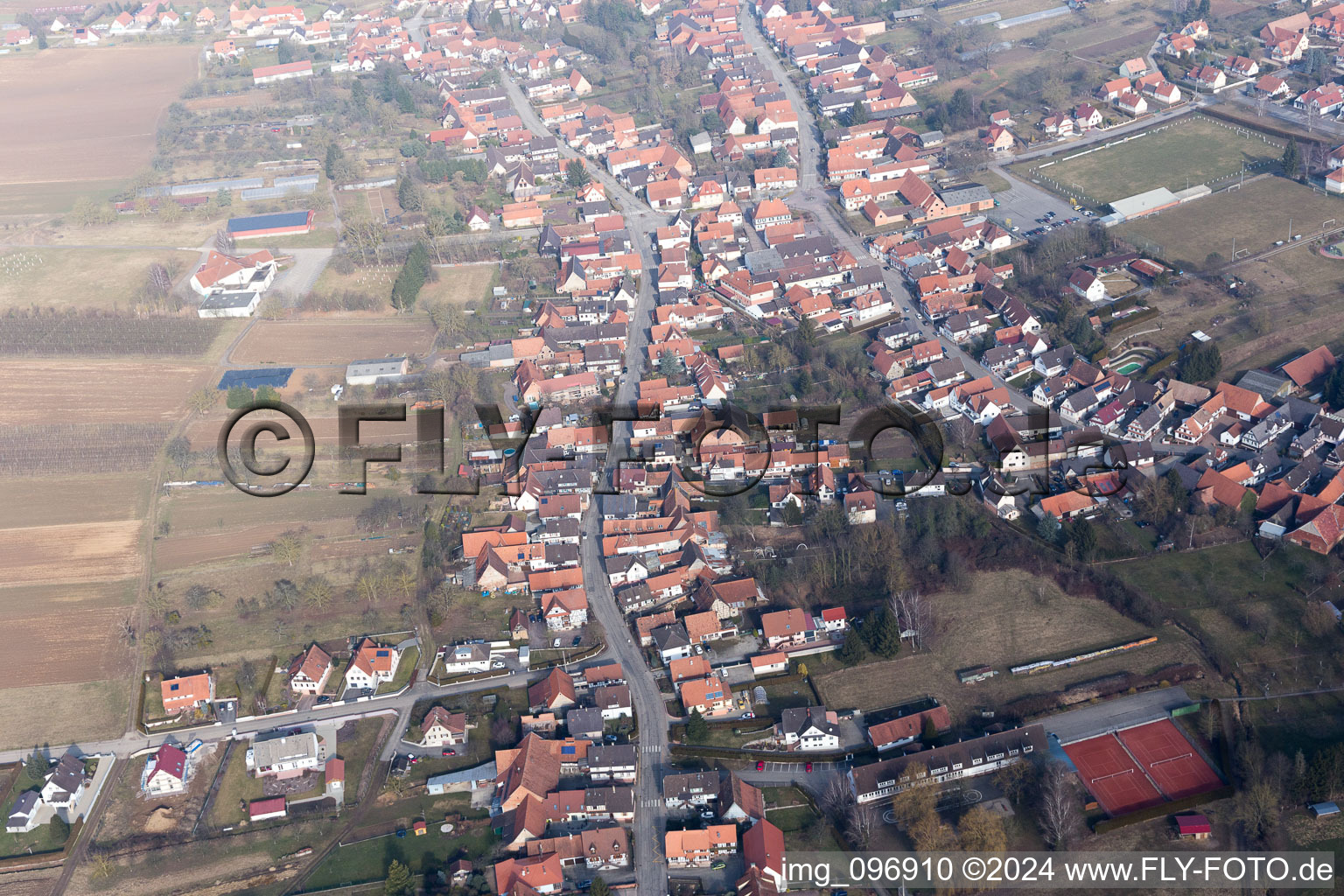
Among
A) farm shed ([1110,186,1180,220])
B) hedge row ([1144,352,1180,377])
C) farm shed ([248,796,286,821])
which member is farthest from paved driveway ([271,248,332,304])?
farm shed ([1110,186,1180,220])

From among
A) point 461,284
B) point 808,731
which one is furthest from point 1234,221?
point 808,731

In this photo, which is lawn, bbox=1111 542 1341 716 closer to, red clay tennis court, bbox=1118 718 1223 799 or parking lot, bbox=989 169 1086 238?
red clay tennis court, bbox=1118 718 1223 799

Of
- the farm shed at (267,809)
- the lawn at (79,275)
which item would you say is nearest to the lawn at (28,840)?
the farm shed at (267,809)

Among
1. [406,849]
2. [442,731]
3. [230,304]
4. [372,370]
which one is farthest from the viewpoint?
[230,304]

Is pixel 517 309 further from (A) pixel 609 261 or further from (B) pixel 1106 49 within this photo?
(B) pixel 1106 49

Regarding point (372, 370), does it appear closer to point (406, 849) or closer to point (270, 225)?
point (270, 225)

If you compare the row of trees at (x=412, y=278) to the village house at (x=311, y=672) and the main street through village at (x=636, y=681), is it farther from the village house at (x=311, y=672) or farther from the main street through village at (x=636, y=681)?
the village house at (x=311, y=672)
